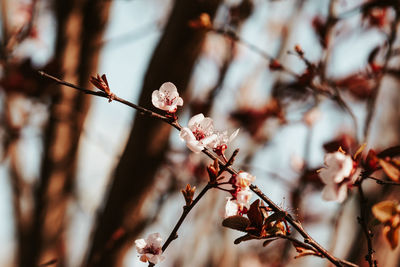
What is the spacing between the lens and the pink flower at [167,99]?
59 cm

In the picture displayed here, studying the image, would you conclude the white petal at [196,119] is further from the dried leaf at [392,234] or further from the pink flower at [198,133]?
the dried leaf at [392,234]

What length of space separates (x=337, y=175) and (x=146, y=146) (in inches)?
31.7

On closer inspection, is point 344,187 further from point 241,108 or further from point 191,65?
point 241,108

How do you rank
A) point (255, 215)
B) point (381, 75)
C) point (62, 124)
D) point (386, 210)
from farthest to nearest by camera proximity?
point (62, 124) < point (381, 75) < point (255, 215) < point (386, 210)

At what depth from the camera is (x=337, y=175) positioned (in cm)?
47

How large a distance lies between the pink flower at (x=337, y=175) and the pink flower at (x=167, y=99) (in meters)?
0.26

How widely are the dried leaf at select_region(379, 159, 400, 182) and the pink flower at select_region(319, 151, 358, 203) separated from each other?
0.04m

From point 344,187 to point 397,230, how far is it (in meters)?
0.08

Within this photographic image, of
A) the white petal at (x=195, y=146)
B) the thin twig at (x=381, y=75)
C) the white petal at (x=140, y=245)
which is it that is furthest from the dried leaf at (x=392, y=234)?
the thin twig at (x=381, y=75)

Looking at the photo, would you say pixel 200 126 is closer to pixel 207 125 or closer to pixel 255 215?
pixel 207 125

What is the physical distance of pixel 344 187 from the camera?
478 millimetres

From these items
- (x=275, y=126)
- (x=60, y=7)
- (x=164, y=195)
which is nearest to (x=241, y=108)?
(x=275, y=126)

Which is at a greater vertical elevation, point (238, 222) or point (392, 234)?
point (238, 222)

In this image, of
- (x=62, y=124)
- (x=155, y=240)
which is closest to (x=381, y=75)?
(x=155, y=240)
